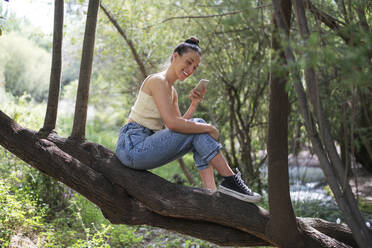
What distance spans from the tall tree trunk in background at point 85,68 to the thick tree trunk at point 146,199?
0.16 meters

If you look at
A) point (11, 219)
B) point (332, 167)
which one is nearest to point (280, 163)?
point (332, 167)

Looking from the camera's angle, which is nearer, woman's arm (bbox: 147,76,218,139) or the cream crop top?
woman's arm (bbox: 147,76,218,139)

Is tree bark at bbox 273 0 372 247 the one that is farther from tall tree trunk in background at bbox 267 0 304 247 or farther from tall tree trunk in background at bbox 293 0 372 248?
tall tree trunk in background at bbox 267 0 304 247

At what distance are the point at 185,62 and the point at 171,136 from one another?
568 millimetres

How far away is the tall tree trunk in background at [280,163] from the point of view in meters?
2.22

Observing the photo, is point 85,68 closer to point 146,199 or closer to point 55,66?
point 55,66

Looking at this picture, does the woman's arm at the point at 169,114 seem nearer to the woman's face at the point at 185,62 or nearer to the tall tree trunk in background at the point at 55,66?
the woman's face at the point at 185,62

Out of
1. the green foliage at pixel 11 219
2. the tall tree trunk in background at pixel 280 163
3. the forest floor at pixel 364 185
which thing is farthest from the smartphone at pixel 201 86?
the forest floor at pixel 364 185

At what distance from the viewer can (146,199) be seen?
2.51m

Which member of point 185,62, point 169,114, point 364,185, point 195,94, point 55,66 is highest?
point 55,66

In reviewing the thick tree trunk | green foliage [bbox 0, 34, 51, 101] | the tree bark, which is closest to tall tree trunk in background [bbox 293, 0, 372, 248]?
the tree bark

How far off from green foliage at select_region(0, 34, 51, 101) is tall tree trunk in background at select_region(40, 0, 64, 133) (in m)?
7.72

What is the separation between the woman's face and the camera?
107 inches

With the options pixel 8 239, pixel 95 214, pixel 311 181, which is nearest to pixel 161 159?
pixel 8 239
